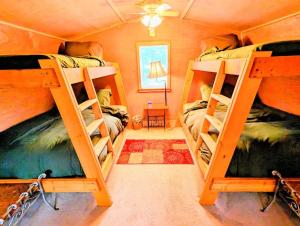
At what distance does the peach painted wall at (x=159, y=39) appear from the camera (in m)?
3.45

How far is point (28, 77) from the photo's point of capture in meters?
1.20

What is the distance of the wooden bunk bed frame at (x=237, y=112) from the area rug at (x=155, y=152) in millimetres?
627

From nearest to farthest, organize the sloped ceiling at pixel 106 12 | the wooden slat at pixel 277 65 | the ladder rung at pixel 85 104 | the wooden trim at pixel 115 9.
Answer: the wooden slat at pixel 277 65 < the ladder rung at pixel 85 104 < the sloped ceiling at pixel 106 12 < the wooden trim at pixel 115 9

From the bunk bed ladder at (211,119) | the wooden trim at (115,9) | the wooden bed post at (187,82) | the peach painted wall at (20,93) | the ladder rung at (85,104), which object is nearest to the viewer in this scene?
the ladder rung at (85,104)

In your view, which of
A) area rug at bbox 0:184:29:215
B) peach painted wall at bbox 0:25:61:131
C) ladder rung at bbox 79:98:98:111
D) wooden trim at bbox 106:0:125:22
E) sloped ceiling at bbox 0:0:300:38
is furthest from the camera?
wooden trim at bbox 106:0:125:22

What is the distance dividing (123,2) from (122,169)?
2.00 metres

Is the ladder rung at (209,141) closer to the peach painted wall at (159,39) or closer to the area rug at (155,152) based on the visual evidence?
the area rug at (155,152)

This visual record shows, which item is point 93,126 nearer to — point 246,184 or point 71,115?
point 71,115

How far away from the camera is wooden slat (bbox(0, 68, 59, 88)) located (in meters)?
1.19

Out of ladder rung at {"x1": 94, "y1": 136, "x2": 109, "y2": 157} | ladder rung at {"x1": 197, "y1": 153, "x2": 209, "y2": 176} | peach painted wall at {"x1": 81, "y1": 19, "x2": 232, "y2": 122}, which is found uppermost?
peach painted wall at {"x1": 81, "y1": 19, "x2": 232, "y2": 122}

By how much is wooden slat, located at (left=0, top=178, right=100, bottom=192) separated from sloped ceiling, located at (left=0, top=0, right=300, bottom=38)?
4.71 feet

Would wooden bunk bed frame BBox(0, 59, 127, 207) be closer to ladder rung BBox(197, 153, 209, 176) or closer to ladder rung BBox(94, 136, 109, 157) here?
ladder rung BBox(94, 136, 109, 157)

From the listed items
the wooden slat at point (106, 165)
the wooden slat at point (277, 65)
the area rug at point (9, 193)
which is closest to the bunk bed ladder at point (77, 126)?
the wooden slat at point (106, 165)

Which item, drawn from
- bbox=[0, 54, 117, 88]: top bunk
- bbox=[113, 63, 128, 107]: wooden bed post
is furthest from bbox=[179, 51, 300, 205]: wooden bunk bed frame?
bbox=[113, 63, 128, 107]: wooden bed post
